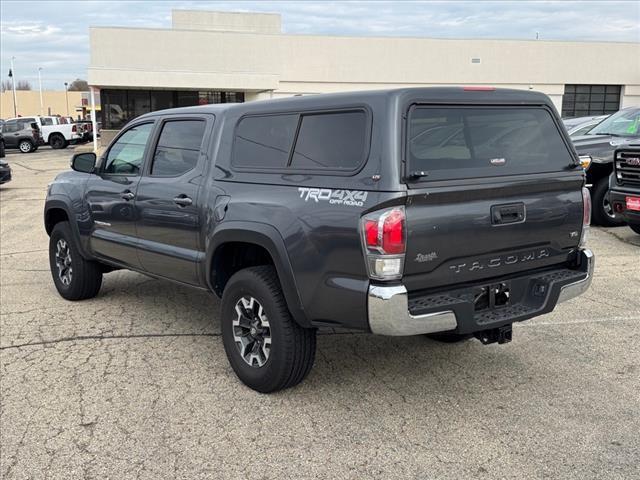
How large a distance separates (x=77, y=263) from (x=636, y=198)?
6.61 m

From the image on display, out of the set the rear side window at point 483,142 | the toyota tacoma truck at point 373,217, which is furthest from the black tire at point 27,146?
the rear side window at point 483,142

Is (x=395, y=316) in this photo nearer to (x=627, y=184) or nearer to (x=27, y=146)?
(x=627, y=184)

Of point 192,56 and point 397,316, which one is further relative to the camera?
point 192,56

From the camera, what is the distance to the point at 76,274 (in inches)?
248

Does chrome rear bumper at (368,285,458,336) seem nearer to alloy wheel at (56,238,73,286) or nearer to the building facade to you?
alloy wheel at (56,238,73,286)

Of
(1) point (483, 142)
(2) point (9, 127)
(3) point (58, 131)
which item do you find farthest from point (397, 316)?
(3) point (58, 131)

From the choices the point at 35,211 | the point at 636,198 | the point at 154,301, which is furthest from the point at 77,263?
the point at 35,211

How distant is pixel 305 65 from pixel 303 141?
38986mm

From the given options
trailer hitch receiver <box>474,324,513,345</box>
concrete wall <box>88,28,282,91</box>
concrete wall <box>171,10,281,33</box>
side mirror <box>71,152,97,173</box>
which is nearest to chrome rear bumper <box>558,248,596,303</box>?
trailer hitch receiver <box>474,324,513,345</box>

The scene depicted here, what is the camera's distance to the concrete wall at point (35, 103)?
85.8m

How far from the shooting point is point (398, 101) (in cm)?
354

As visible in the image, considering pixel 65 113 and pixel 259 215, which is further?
pixel 65 113

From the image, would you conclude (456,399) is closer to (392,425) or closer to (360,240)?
(392,425)

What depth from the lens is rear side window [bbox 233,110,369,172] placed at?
3688mm
